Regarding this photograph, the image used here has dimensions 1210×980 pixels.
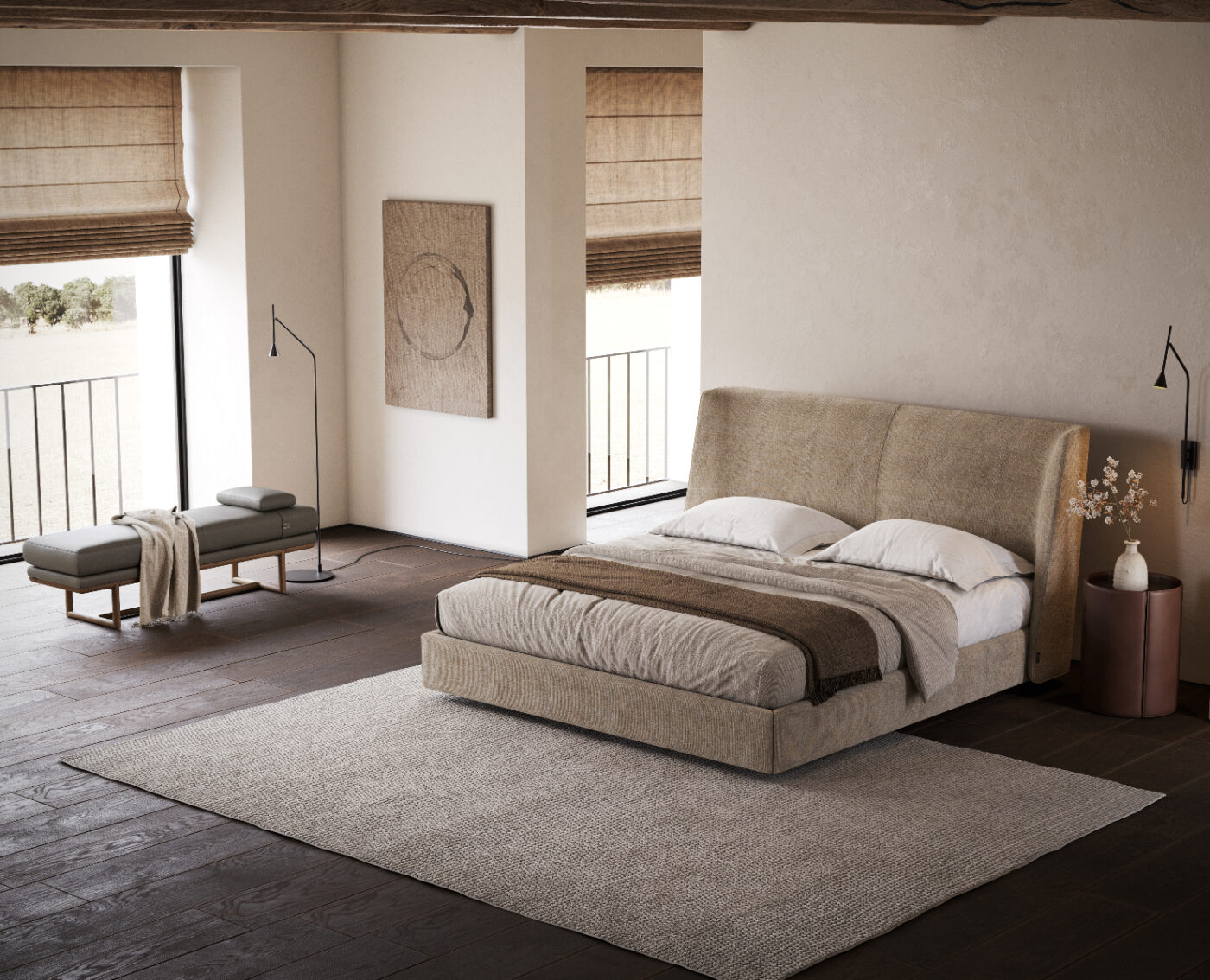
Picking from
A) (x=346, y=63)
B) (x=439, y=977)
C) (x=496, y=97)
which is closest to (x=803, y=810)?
(x=439, y=977)

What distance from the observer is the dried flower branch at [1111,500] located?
5402 mm

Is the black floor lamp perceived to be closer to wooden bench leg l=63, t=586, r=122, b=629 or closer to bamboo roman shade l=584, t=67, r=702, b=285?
wooden bench leg l=63, t=586, r=122, b=629

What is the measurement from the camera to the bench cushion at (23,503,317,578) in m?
6.22

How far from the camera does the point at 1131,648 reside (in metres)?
5.30

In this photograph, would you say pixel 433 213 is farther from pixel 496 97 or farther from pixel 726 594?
pixel 726 594

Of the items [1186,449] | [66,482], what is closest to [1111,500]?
[1186,449]

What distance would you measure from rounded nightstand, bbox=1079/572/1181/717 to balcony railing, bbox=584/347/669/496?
15.3ft

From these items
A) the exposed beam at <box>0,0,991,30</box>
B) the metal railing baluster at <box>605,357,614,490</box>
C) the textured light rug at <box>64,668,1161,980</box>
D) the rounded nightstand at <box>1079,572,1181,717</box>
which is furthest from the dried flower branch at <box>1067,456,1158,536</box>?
the metal railing baluster at <box>605,357,614,490</box>

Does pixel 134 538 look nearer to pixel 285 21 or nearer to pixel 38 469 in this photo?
pixel 38 469

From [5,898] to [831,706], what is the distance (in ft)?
7.81

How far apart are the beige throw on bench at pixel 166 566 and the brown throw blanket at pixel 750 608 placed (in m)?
1.64

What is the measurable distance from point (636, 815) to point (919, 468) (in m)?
2.11

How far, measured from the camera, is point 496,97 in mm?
7383

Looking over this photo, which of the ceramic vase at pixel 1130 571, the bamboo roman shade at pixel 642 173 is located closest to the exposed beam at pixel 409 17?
the bamboo roman shade at pixel 642 173
